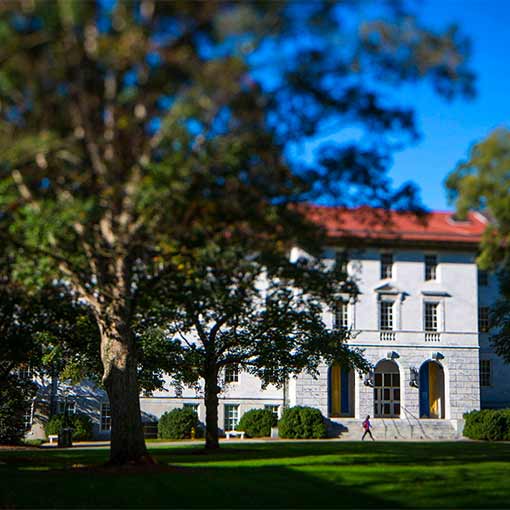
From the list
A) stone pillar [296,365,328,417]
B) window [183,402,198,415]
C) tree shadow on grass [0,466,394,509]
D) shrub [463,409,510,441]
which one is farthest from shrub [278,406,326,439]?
tree shadow on grass [0,466,394,509]

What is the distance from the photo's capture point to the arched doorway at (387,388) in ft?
180

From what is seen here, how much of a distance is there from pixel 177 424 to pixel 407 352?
52.0ft

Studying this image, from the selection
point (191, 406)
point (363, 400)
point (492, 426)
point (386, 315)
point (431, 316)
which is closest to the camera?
point (492, 426)

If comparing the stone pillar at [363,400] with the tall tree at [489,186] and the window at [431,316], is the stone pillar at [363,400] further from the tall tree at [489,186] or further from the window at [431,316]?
the tall tree at [489,186]

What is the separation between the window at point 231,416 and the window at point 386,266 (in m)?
13.0

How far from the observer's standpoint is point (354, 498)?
16.8 m

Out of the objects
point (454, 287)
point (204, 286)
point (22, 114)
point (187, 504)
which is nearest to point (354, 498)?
point (187, 504)

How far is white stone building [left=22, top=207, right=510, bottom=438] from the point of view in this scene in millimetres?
53562

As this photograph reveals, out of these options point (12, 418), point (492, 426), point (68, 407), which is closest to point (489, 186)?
point (12, 418)

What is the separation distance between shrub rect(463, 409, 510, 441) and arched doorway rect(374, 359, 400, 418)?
19.2 feet

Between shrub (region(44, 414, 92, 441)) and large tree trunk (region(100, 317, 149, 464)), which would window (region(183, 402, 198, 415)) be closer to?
shrub (region(44, 414, 92, 441))

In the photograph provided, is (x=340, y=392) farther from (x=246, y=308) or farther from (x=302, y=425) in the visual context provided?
(x=246, y=308)

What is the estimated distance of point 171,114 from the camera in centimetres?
1315

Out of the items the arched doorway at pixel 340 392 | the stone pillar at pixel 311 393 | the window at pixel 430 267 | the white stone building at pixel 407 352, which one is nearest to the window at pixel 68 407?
the white stone building at pixel 407 352
